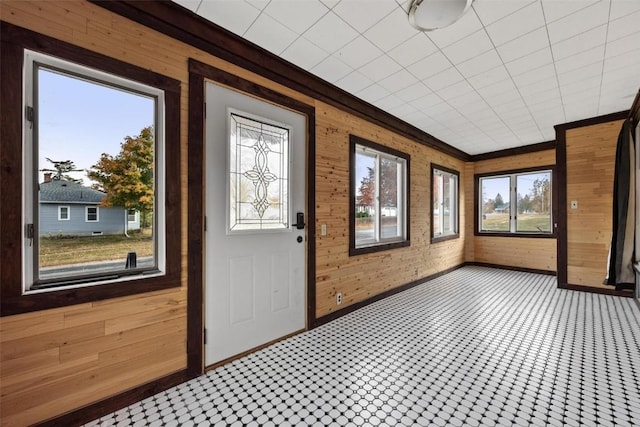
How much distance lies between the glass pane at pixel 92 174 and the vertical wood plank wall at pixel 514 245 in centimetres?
704

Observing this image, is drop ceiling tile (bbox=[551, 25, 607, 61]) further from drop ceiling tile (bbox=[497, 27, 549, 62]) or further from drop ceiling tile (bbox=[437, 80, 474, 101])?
drop ceiling tile (bbox=[437, 80, 474, 101])

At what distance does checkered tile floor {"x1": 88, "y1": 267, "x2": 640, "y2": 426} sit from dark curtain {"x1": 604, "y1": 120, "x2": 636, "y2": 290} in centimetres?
53

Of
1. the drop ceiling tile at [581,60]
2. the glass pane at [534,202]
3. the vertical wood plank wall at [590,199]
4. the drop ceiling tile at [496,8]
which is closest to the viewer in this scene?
the drop ceiling tile at [496,8]

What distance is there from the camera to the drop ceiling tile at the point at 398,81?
2.95m

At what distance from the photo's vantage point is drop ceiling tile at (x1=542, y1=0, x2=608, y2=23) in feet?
6.48

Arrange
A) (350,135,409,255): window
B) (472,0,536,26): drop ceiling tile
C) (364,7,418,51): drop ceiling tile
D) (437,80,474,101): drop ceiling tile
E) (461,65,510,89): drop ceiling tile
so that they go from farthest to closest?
(350,135,409,255): window → (437,80,474,101): drop ceiling tile → (461,65,510,89): drop ceiling tile → (364,7,418,51): drop ceiling tile → (472,0,536,26): drop ceiling tile

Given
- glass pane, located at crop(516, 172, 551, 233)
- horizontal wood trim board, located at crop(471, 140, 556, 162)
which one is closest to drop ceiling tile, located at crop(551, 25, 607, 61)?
horizontal wood trim board, located at crop(471, 140, 556, 162)

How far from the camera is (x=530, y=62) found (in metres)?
2.73

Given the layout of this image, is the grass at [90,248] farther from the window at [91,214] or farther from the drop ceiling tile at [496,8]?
the drop ceiling tile at [496,8]

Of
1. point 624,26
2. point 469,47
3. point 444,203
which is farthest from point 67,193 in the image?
point 444,203

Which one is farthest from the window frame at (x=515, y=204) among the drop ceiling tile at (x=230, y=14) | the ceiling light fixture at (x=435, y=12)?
the drop ceiling tile at (x=230, y=14)

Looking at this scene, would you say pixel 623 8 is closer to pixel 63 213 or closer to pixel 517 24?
pixel 517 24

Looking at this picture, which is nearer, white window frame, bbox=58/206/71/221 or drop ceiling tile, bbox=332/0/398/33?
white window frame, bbox=58/206/71/221

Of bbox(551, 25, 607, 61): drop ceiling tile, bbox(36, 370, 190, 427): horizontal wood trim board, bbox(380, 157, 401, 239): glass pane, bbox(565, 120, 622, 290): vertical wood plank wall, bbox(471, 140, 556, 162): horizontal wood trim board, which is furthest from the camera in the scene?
bbox(471, 140, 556, 162): horizontal wood trim board
